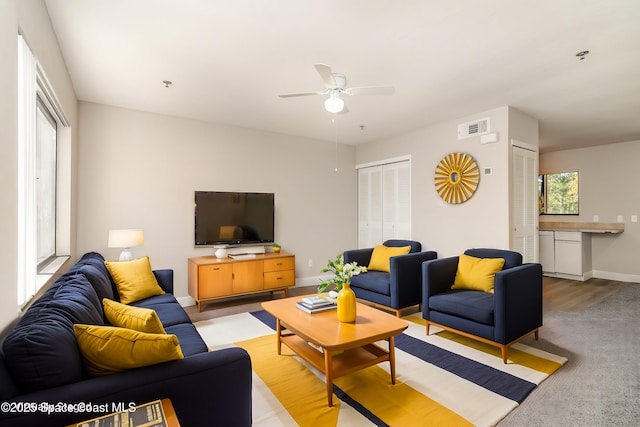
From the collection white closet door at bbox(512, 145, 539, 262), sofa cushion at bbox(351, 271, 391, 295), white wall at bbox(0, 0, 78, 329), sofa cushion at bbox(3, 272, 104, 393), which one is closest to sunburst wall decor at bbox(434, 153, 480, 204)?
white closet door at bbox(512, 145, 539, 262)

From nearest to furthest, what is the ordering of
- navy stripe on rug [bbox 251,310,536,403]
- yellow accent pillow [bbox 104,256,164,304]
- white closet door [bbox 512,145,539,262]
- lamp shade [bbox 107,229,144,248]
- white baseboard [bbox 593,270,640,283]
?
1. navy stripe on rug [bbox 251,310,536,403]
2. yellow accent pillow [bbox 104,256,164,304]
3. lamp shade [bbox 107,229,144,248]
4. white closet door [bbox 512,145,539,262]
5. white baseboard [bbox 593,270,640,283]

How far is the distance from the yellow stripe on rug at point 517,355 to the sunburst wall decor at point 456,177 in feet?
6.20

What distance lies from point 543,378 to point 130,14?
3.88 meters

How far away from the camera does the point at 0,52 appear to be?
1288 millimetres

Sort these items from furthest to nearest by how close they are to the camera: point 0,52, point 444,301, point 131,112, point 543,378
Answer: point 131,112, point 444,301, point 543,378, point 0,52

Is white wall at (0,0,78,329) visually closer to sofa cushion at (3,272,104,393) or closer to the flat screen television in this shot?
sofa cushion at (3,272,104,393)

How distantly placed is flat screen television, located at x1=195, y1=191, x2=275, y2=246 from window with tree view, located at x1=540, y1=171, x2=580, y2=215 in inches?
225

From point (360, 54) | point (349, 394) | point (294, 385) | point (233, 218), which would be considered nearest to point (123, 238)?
point (233, 218)

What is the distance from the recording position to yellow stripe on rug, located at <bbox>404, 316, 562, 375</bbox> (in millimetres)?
2539

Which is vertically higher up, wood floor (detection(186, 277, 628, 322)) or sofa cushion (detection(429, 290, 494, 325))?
sofa cushion (detection(429, 290, 494, 325))

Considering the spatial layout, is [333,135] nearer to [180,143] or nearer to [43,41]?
[180,143]

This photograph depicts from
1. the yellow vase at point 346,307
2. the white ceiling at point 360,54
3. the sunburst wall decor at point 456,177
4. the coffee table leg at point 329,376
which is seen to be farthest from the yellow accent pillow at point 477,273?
the coffee table leg at point 329,376

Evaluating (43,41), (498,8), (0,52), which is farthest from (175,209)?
(498,8)

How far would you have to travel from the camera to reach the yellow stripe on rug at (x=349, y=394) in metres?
1.95
